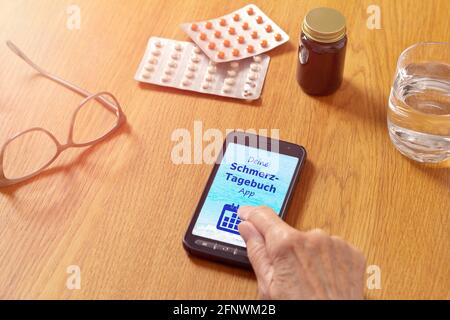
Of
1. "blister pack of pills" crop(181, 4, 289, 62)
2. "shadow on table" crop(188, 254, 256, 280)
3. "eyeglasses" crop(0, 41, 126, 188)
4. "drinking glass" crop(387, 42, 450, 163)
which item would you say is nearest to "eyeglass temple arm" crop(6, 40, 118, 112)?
"eyeglasses" crop(0, 41, 126, 188)

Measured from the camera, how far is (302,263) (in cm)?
74

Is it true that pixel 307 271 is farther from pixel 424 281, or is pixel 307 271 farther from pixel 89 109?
pixel 89 109

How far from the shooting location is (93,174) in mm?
888

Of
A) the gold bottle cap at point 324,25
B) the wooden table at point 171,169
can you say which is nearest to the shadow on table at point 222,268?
the wooden table at point 171,169

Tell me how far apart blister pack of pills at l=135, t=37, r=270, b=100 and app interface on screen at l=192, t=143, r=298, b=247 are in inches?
4.6

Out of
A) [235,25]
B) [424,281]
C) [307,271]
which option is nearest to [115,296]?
[307,271]

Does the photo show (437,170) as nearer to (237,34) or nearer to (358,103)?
(358,103)

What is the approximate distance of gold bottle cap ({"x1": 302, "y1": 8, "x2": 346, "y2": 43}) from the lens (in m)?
0.86

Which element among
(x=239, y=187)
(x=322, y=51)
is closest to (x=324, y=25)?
(x=322, y=51)

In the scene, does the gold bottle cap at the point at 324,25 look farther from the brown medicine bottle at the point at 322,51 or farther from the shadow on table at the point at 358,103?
the shadow on table at the point at 358,103

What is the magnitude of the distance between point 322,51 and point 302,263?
31 centimetres

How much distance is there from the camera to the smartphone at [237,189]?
79cm

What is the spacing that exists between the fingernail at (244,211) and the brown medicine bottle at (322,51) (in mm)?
→ 238
